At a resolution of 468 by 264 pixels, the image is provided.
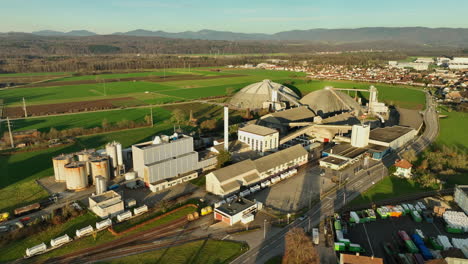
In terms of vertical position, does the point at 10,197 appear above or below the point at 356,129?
below

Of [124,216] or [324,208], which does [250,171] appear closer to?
[324,208]

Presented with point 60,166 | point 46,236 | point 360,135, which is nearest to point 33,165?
point 60,166

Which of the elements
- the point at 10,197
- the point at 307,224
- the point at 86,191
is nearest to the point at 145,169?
the point at 86,191

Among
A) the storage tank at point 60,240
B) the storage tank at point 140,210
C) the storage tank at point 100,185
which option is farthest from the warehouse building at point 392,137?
the storage tank at point 60,240

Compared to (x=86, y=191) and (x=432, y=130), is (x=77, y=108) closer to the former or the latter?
(x=86, y=191)

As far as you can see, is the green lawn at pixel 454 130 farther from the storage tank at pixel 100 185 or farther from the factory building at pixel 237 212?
the storage tank at pixel 100 185

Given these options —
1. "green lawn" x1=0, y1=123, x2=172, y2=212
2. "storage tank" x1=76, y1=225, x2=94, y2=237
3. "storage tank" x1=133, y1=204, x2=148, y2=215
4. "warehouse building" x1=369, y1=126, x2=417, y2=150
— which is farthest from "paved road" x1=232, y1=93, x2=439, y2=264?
"green lawn" x1=0, y1=123, x2=172, y2=212

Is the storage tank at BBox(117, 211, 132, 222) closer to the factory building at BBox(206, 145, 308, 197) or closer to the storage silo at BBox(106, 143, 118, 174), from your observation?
the factory building at BBox(206, 145, 308, 197)
